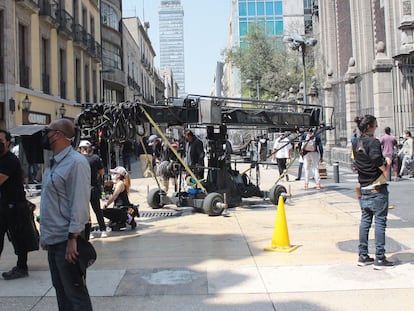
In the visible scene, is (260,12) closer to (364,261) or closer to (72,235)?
(364,261)

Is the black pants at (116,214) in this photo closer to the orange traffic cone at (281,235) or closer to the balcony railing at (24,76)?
the orange traffic cone at (281,235)

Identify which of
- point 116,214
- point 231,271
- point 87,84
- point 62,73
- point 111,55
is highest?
point 111,55

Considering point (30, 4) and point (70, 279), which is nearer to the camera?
point (70, 279)

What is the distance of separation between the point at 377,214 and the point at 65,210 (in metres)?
3.85

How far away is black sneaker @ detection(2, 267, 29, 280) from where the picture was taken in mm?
5672

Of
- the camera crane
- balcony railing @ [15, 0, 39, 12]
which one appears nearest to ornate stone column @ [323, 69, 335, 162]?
the camera crane

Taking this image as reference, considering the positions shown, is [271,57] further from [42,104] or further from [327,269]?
[327,269]

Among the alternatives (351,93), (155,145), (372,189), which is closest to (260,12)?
(351,93)

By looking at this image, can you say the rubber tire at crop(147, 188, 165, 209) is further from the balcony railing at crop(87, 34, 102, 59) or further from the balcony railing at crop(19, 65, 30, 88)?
the balcony railing at crop(87, 34, 102, 59)

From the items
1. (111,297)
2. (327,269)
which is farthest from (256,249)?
(111,297)

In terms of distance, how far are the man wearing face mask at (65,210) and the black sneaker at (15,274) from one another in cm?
236

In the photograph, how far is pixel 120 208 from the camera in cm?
858

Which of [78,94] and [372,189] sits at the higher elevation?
[78,94]

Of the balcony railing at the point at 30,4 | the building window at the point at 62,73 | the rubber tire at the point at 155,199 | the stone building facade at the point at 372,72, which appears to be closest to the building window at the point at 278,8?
the stone building facade at the point at 372,72
